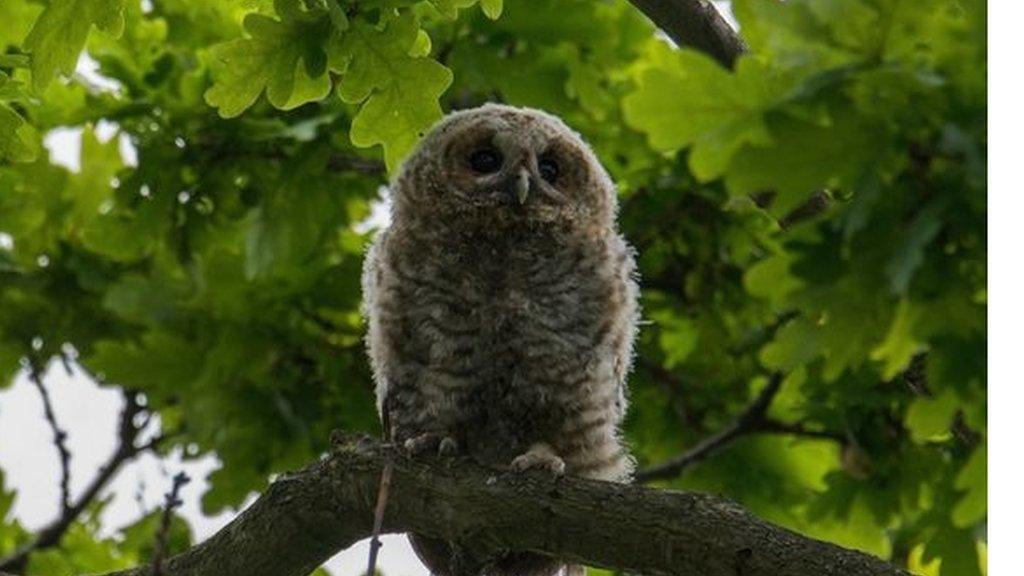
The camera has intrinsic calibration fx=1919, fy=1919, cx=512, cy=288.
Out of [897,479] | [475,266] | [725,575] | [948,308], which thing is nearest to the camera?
[948,308]

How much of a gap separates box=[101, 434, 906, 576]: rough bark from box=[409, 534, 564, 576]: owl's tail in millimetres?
410

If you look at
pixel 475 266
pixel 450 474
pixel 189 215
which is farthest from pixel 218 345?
pixel 450 474

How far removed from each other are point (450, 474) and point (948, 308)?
1.72 meters

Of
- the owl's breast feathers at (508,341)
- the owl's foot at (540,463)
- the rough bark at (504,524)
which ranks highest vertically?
the owl's breast feathers at (508,341)

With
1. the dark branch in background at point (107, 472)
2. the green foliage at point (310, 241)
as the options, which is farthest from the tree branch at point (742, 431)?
the dark branch in background at point (107, 472)

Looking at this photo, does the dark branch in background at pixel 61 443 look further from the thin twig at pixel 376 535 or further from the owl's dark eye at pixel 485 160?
the thin twig at pixel 376 535

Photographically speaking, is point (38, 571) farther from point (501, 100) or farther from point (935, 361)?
point (935, 361)

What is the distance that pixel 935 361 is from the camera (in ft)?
8.37

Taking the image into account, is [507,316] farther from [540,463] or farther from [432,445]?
[540,463]

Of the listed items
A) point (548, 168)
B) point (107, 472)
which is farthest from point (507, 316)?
point (107, 472)

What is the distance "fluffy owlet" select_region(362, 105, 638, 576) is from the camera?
4.66 meters

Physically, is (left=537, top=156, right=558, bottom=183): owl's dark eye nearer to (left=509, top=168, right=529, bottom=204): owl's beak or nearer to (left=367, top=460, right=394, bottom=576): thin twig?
(left=509, top=168, right=529, bottom=204): owl's beak

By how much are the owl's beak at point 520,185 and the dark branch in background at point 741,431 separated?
1796mm

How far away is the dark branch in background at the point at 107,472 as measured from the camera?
6.86 metres
